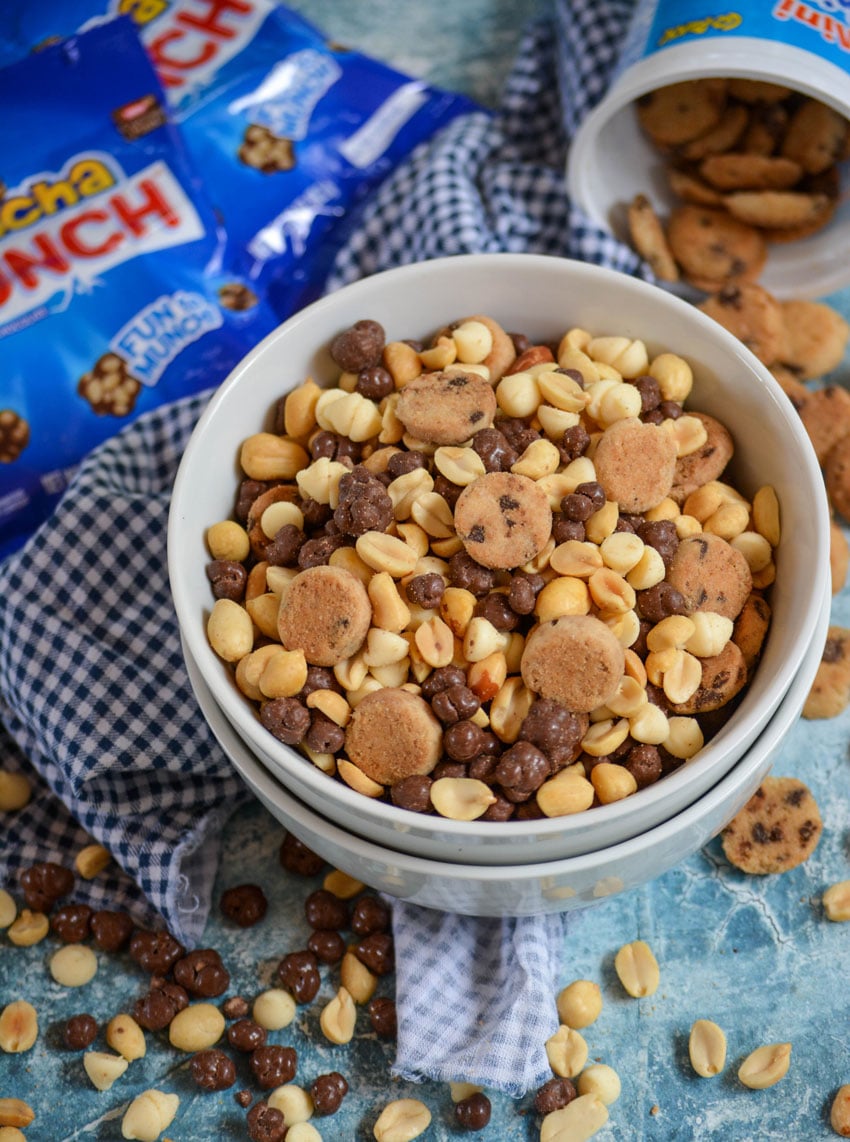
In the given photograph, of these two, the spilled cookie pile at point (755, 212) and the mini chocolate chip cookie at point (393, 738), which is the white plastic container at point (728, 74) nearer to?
the spilled cookie pile at point (755, 212)

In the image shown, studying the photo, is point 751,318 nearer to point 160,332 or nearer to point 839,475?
point 839,475

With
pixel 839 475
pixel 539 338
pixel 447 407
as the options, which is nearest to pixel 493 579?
pixel 447 407

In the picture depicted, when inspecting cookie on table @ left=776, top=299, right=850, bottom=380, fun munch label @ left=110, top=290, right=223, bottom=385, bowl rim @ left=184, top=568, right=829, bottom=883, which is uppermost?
fun munch label @ left=110, top=290, right=223, bottom=385

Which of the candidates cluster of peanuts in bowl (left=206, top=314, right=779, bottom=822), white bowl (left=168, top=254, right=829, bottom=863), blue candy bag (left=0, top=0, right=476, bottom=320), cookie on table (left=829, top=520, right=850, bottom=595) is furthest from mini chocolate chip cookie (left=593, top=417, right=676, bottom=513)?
blue candy bag (left=0, top=0, right=476, bottom=320)

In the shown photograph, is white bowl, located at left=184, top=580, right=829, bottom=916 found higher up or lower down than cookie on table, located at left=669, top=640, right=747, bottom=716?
lower down

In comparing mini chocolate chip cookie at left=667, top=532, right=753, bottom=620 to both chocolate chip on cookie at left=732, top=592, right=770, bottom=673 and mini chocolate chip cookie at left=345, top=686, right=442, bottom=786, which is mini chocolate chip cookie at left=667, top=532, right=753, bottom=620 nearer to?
chocolate chip on cookie at left=732, top=592, right=770, bottom=673

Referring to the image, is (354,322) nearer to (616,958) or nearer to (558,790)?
(558,790)

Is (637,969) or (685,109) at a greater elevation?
(685,109)
